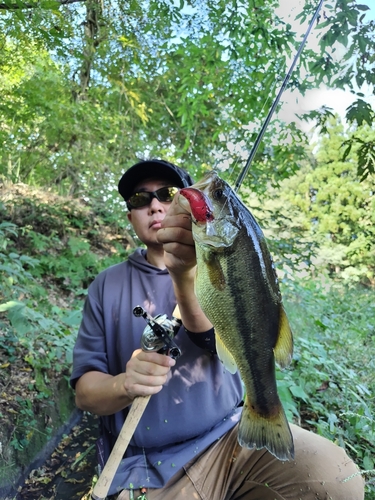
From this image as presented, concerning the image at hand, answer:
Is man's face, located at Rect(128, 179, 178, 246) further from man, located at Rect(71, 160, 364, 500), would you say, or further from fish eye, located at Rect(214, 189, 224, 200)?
fish eye, located at Rect(214, 189, 224, 200)

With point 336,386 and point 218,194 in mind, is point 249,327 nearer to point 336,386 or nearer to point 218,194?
point 218,194

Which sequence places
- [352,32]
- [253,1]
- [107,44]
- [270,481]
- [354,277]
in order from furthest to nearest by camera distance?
[354,277] → [107,44] → [253,1] → [352,32] → [270,481]

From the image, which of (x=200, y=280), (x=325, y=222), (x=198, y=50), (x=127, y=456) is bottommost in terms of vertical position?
(x=127, y=456)

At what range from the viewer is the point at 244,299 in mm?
1253

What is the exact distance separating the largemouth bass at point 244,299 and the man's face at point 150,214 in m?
0.84

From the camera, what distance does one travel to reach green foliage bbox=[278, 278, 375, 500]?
278cm

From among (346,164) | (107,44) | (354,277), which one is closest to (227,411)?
(107,44)

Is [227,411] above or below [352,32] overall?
below

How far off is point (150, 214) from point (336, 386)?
2.85m

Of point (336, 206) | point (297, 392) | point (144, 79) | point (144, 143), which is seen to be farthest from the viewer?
point (336, 206)

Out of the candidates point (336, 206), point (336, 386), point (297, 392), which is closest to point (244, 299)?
point (297, 392)

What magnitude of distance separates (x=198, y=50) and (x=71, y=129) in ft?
9.03

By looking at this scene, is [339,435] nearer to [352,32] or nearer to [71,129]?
[352,32]

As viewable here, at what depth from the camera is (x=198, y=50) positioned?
5.12 m
